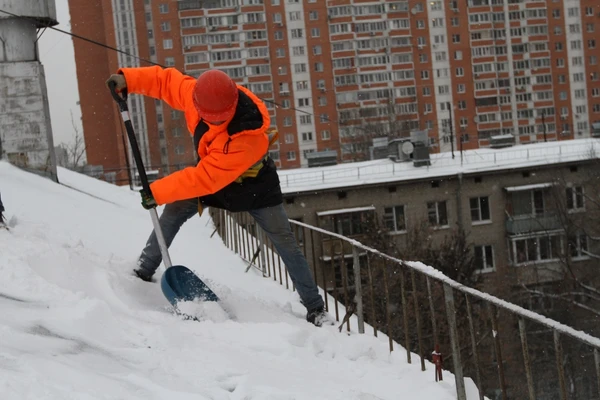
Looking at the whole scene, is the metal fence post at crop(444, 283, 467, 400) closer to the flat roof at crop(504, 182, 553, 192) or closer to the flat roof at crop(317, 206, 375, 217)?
the flat roof at crop(317, 206, 375, 217)

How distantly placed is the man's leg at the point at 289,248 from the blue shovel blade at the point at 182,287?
1.89 ft

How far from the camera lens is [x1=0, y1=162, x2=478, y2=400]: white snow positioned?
3.07 m

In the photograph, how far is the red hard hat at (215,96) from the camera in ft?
14.1

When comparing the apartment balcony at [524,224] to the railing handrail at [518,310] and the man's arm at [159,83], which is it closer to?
the man's arm at [159,83]

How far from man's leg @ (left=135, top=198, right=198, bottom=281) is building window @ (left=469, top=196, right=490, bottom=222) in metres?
30.5

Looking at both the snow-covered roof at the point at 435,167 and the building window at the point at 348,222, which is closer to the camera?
the building window at the point at 348,222

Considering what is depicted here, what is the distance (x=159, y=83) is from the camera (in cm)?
494

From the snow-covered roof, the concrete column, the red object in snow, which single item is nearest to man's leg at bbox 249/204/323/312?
the red object in snow

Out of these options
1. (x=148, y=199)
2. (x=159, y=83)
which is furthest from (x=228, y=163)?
(x=159, y=83)

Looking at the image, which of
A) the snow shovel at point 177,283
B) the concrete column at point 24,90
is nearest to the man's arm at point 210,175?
the snow shovel at point 177,283

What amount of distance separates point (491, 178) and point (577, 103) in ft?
Answer: 132

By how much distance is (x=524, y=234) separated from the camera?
3434 cm

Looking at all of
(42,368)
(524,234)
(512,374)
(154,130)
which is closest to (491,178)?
(524,234)

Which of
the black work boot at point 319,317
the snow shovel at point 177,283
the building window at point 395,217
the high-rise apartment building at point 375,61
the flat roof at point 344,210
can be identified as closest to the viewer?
the snow shovel at point 177,283
